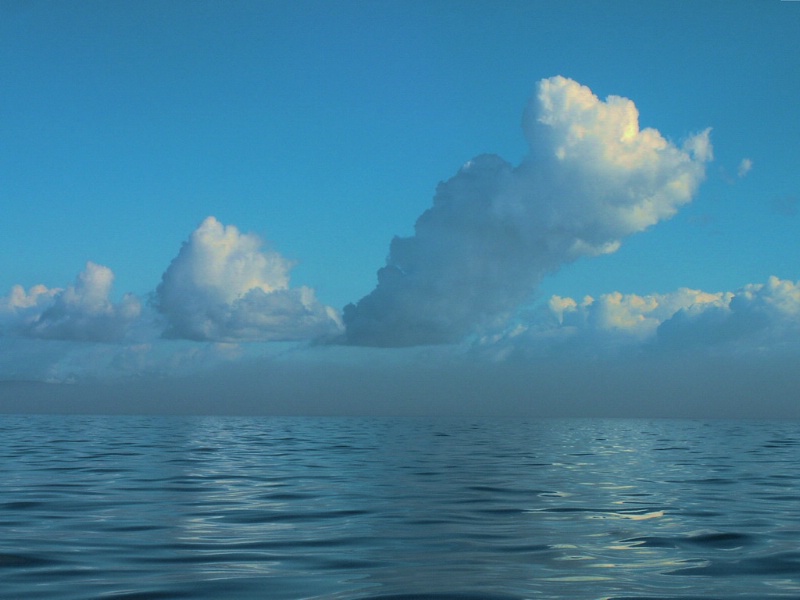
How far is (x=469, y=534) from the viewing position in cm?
1500

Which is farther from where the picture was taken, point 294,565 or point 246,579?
point 294,565

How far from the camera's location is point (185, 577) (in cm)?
1090

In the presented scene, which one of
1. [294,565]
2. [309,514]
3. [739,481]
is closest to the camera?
[294,565]

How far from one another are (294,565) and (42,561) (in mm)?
3937

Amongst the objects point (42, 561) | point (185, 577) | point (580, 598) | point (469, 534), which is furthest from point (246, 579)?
point (469, 534)

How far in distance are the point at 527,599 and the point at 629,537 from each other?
18.7ft

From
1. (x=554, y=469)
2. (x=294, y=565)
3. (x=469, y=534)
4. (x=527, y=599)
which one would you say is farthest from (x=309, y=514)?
(x=554, y=469)

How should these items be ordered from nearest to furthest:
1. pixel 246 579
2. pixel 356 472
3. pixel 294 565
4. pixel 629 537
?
pixel 246 579 → pixel 294 565 → pixel 629 537 → pixel 356 472

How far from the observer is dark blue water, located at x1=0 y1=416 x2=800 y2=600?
10508 millimetres

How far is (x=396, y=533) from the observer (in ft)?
49.5

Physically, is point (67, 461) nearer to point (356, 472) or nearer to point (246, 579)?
point (356, 472)

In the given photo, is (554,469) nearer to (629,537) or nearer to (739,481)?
(739,481)

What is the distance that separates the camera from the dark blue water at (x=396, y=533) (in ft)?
34.5

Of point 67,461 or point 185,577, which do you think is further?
point 67,461
